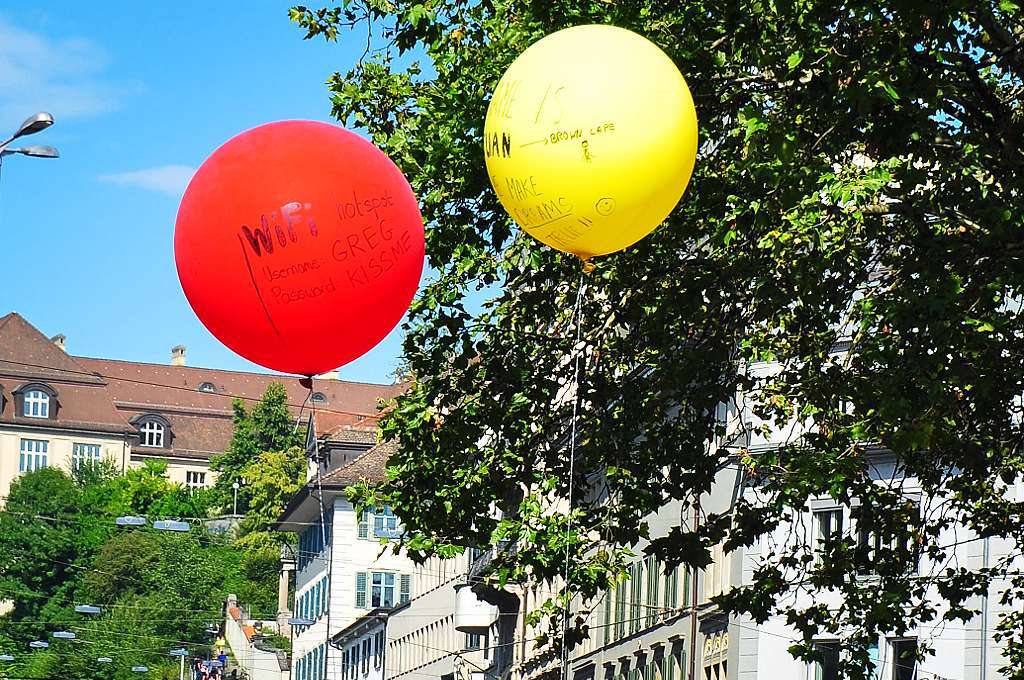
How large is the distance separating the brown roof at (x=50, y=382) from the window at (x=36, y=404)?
0.57m

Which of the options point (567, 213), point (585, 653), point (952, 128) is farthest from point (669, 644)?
point (567, 213)

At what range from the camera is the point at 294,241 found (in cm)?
959

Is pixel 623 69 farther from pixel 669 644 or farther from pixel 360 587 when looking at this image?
pixel 360 587

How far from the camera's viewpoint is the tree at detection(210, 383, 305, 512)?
432 ft

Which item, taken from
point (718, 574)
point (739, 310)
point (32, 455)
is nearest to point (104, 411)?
point (32, 455)

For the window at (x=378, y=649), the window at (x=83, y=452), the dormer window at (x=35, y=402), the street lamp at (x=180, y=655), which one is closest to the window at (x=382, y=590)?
the window at (x=378, y=649)

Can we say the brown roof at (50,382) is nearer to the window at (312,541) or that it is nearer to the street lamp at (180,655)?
the street lamp at (180,655)

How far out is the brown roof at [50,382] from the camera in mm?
138750

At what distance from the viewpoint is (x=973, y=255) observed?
1581cm

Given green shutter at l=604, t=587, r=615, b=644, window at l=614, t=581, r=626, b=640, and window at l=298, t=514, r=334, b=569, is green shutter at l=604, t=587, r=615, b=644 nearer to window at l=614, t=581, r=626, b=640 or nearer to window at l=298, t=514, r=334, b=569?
window at l=614, t=581, r=626, b=640

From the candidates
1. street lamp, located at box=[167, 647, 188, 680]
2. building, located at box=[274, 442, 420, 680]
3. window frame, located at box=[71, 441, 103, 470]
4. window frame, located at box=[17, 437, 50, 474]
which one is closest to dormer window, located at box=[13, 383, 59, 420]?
window frame, located at box=[17, 437, 50, 474]

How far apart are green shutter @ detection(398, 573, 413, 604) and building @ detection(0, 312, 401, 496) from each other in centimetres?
3687

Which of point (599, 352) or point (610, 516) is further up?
point (599, 352)

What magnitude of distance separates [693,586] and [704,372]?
20.0 metres
